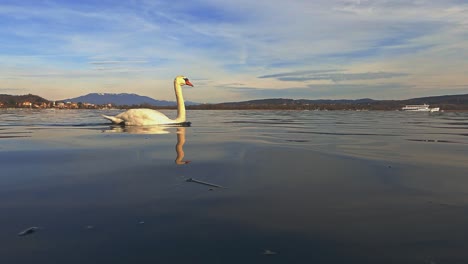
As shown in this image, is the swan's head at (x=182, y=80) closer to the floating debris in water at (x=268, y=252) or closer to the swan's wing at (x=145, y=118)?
the swan's wing at (x=145, y=118)

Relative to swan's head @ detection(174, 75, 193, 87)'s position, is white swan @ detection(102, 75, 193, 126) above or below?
below

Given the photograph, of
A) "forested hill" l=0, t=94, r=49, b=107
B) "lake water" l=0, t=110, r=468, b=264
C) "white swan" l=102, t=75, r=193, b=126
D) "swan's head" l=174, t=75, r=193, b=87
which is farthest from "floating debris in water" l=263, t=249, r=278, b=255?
"forested hill" l=0, t=94, r=49, b=107

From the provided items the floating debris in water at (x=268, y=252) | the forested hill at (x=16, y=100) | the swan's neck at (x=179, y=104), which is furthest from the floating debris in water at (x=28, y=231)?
the forested hill at (x=16, y=100)

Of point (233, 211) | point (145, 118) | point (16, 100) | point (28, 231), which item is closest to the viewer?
point (28, 231)

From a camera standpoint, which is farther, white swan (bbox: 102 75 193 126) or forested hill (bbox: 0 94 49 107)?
forested hill (bbox: 0 94 49 107)

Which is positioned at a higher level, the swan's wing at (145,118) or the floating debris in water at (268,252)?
the swan's wing at (145,118)

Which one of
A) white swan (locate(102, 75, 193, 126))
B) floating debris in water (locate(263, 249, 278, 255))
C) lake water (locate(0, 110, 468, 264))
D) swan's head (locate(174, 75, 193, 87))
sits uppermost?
swan's head (locate(174, 75, 193, 87))

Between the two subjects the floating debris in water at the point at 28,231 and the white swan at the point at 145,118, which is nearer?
the floating debris in water at the point at 28,231

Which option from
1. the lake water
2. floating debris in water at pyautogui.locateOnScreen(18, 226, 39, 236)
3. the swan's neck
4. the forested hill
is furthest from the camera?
the forested hill

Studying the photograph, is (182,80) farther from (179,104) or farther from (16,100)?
(16,100)

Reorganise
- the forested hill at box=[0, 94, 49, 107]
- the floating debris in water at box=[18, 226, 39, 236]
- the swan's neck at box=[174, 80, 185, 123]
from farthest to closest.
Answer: the forested hill at box=[0, 94, 49, 107] < the swan's neck at box=[174, 80, 185, 123] < the floating debris in water at box=[18, 226, 39, 236]

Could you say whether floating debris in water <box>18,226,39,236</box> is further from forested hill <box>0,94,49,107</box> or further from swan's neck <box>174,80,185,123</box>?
forested hill <box>0,94,49,107</box>

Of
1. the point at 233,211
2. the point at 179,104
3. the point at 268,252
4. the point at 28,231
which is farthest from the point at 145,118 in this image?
the point at 268,252

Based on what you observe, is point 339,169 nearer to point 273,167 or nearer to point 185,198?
point 273,167
